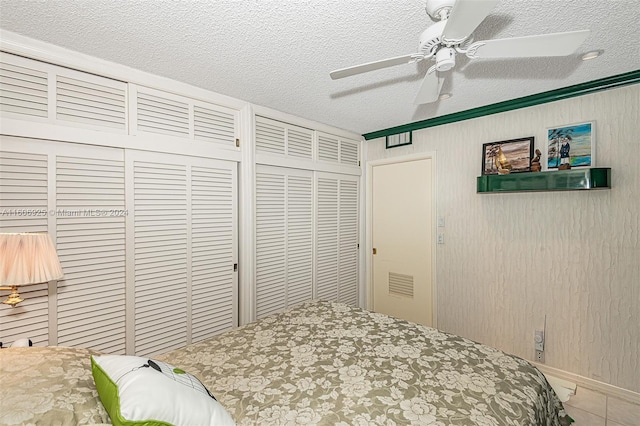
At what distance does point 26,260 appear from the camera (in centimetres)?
137

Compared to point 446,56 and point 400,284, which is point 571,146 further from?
point 400,284

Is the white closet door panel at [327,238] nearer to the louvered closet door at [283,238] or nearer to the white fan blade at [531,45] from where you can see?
the louvered closet door at [283,238]

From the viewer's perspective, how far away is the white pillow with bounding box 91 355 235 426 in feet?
2.80

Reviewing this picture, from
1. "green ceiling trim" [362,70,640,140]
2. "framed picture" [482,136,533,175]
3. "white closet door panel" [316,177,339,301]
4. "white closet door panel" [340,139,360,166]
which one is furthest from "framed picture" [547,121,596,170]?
"white closet door panel" [316,177,339,301]

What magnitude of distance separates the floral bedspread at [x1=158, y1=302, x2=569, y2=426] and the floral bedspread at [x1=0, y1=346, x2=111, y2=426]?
0.48 m

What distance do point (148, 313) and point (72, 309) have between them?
45cm

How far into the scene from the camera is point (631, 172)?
221cm

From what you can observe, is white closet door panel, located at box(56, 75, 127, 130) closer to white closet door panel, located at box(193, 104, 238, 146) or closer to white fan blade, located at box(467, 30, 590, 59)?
white closet door panel, located at box(193, 104, 238, 146)

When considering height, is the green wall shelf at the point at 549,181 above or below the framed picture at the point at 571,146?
below

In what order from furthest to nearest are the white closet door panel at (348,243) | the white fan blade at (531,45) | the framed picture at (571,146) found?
1. the white closet door panel at (348,243)
2. the framed picture at (571,146)
3. the white fan blade at (531,45)

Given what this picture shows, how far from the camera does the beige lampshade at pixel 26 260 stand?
52.1 inches

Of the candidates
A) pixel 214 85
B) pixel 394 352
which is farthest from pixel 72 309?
pixel 394 352

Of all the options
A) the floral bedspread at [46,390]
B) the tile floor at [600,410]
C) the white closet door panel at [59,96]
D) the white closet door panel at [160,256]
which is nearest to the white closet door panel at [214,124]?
the white closet door panel at [160,256]

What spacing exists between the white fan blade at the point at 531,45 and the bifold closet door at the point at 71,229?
232cm
